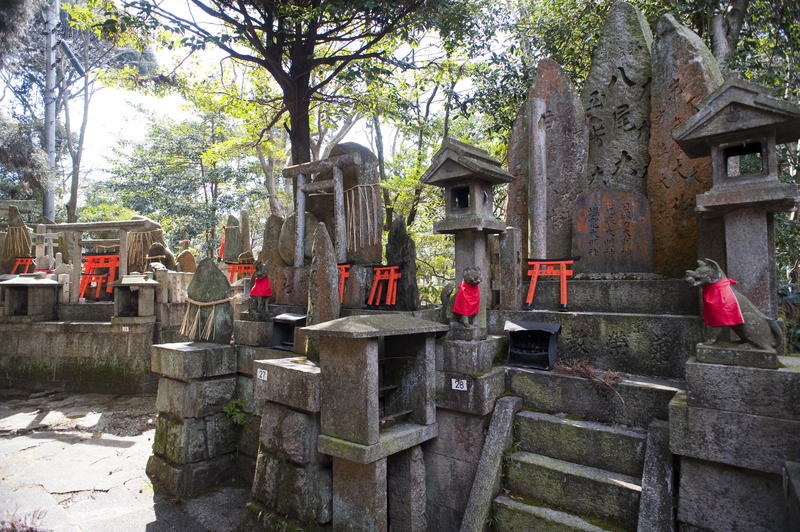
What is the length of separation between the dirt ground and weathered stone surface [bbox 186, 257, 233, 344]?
2.20 metres

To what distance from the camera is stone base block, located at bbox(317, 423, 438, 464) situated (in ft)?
13.4

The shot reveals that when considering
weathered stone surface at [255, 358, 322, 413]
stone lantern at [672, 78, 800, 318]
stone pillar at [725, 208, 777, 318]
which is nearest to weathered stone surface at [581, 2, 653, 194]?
stone lantern at [672, 78, 800, 318]

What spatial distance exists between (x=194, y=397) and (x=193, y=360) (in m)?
0.53

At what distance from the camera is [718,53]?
28.3ft

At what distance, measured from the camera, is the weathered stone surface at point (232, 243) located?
45.5ft

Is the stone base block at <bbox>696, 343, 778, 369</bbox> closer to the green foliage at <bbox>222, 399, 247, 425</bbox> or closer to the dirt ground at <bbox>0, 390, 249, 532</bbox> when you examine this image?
the dirt ground at <bbox>0, 390, 249, 532</bbox>

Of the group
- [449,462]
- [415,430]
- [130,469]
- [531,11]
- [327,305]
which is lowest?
[130,469]

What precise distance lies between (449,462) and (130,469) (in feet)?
16.3

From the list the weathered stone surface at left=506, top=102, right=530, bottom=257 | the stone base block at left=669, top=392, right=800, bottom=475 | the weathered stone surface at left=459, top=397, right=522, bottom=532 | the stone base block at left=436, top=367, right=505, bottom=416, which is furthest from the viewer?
the weathered stone surface at left=506, top=102, right=530, bottom=257

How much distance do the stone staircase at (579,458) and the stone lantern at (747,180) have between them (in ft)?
4.78

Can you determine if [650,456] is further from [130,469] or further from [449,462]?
[130,469]

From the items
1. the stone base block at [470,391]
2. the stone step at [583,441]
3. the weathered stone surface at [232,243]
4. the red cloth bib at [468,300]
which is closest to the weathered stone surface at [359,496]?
the stone base block at [470,391]

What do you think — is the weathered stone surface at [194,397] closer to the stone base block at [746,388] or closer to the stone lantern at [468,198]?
the stone lantern at [468,198]

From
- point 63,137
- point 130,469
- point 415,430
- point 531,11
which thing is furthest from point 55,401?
point 63,137
